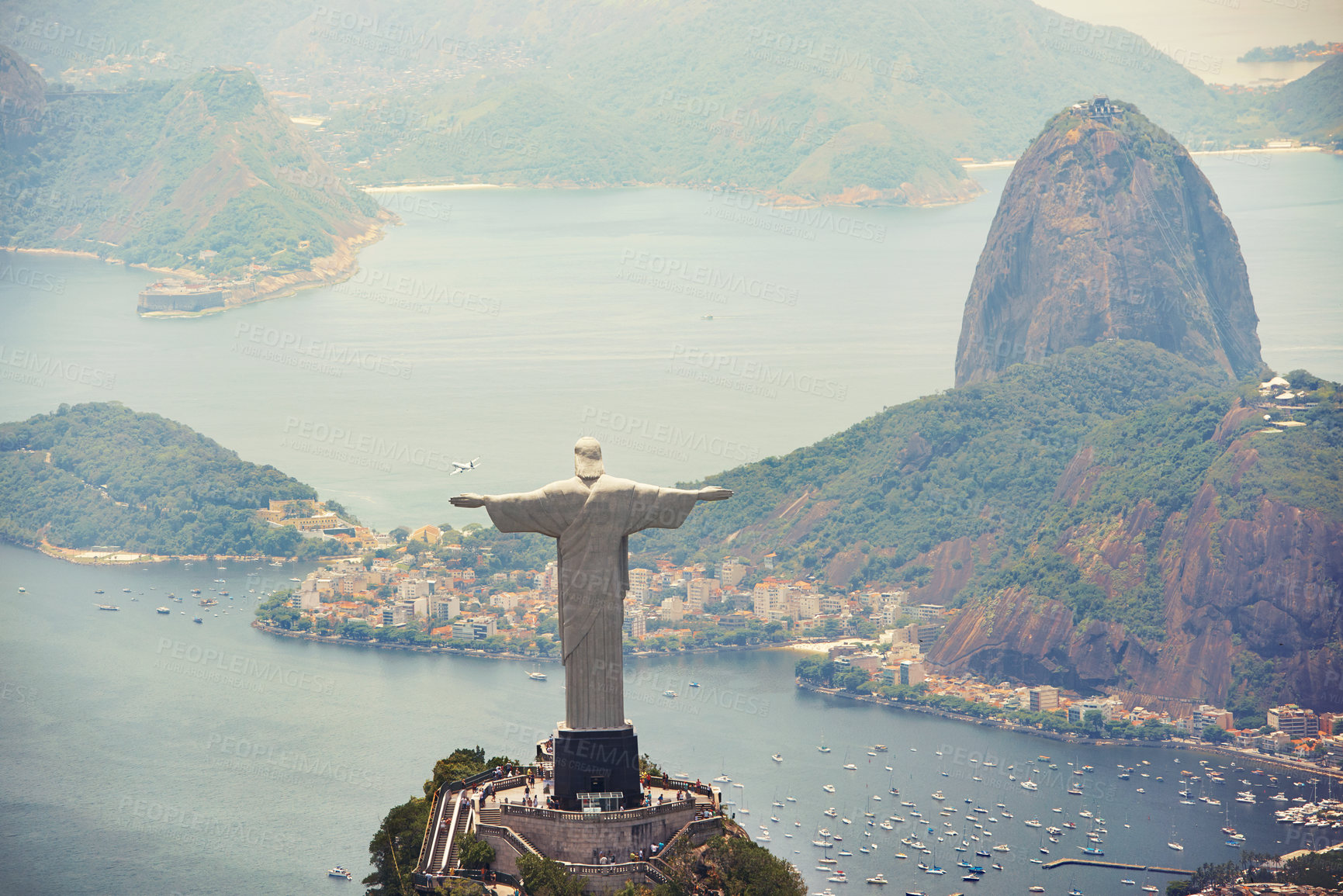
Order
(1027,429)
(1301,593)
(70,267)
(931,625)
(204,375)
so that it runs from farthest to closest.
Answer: (70,267) → (204,375) → (1027,429) → (931,625) → (1301,593)

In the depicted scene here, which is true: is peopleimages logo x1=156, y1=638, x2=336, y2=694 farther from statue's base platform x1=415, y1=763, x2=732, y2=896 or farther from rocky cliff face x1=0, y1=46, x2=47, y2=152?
rocky cliff face x1=0, y1=46, x2=47, y2=152

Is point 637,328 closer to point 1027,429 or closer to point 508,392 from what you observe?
point 508,392

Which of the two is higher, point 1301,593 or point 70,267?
point 70,267

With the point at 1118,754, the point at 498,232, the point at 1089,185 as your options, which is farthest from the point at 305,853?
the point at 498,232

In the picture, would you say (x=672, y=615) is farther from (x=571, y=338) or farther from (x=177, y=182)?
(x=177, y=182)

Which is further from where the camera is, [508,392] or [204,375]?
[204,375]

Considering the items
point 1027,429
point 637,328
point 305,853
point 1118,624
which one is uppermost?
point 637,328
